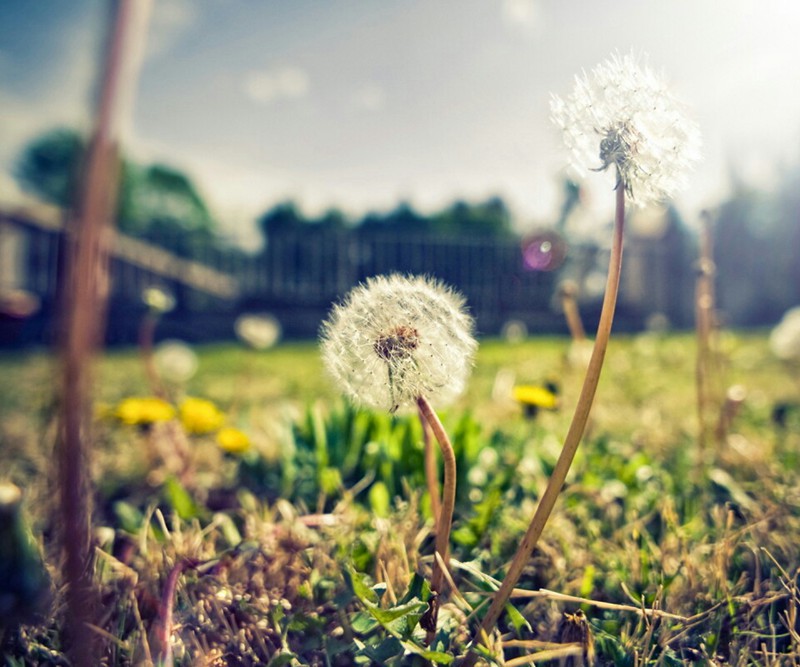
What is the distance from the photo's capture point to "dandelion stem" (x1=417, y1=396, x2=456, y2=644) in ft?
2.92

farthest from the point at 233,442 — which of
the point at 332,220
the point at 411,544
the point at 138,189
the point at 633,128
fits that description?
the point at 138,189

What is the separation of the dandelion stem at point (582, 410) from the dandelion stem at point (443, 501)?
0.11 m

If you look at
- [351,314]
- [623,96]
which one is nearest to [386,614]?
[351,314]

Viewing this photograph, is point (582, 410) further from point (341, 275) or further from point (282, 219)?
point (282, 219)

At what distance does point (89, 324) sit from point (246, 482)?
1.60 meters

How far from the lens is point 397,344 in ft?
3.10

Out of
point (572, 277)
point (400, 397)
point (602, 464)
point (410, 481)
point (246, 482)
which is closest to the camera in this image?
point (400, 397)

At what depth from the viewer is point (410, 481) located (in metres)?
1.65

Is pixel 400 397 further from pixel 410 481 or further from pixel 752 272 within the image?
pixel 752 272

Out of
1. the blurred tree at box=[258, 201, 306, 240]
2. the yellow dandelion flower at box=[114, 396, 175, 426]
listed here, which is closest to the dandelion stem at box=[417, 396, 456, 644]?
the yellow dandelion flower at box=[114, 396, 175, 426]

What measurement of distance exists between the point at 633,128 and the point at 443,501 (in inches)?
23.4

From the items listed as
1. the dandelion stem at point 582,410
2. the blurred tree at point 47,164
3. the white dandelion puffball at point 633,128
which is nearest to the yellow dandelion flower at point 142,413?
the dandelion stem at point 582,410

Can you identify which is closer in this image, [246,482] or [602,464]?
→ [602,464]

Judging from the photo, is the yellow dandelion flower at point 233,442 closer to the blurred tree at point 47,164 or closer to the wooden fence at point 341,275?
the wooden fence at point 341,275
